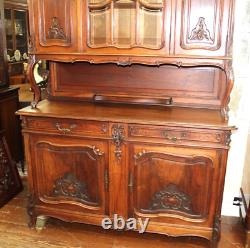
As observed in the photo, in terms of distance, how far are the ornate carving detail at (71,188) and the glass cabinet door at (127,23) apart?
2.94ft

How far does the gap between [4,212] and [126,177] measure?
113 centimetres

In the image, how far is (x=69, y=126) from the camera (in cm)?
199

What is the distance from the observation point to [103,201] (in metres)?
2.10

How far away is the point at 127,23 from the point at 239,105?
100 cm

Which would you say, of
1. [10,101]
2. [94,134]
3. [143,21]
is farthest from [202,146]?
[10,101]

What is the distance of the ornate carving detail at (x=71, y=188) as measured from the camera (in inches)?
83.4

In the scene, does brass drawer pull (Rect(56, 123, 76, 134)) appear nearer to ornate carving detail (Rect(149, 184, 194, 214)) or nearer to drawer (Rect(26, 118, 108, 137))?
drawer (Rect(26, 118, 108, 137))

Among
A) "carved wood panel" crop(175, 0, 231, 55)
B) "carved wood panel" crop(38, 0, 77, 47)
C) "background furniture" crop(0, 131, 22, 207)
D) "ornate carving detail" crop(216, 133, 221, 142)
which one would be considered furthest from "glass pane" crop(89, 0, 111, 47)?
"background furniture" crop(0, 131, 22, 207)

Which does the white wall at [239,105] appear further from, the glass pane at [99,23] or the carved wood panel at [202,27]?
the glass pane at [99,23]

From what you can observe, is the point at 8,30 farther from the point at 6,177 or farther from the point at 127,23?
the point at 127,23

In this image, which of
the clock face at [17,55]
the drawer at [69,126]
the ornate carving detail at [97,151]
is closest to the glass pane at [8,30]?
the clock face at [17,55]

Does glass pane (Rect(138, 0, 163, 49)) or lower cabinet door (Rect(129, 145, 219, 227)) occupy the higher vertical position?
glass pane (Rect(138, 0, 163, 49))

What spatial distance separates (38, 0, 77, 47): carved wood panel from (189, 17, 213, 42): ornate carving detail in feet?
2.38

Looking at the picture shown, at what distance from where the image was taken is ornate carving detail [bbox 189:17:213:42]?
1800 millimetres
